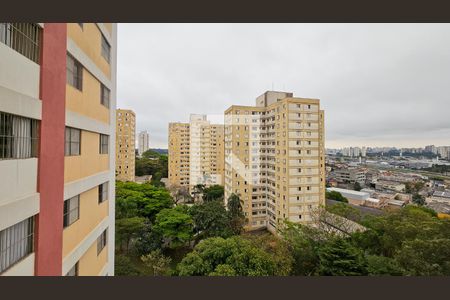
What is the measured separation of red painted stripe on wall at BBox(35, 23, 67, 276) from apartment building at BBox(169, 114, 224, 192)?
20247 millimetres

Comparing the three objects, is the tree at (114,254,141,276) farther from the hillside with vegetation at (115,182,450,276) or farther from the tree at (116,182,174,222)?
the tree at (116,182,174,222)

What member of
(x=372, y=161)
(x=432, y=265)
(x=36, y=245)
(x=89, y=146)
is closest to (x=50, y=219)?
(x=36, y=245)

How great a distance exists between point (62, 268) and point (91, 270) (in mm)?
1018

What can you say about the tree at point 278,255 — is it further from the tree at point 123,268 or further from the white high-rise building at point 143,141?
the white high-rise building at point 143,141

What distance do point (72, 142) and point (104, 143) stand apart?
104cm

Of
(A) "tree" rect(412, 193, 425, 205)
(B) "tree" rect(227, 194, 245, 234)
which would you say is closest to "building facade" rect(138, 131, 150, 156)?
(B) "tree" rect(227, 194, 245, 234)

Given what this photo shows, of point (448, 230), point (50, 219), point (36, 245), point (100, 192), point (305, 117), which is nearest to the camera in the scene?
point (36, 245)

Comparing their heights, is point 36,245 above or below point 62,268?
above

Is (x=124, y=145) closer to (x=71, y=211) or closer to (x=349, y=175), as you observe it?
(x=71, y=211)

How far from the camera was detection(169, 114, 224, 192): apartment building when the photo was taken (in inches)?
908

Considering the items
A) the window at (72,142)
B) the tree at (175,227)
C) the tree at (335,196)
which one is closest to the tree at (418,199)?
the tree at (335,196)

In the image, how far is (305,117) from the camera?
41.3 ft

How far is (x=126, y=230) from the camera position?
944 centimetres

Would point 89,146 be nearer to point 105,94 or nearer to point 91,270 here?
point 105,94
